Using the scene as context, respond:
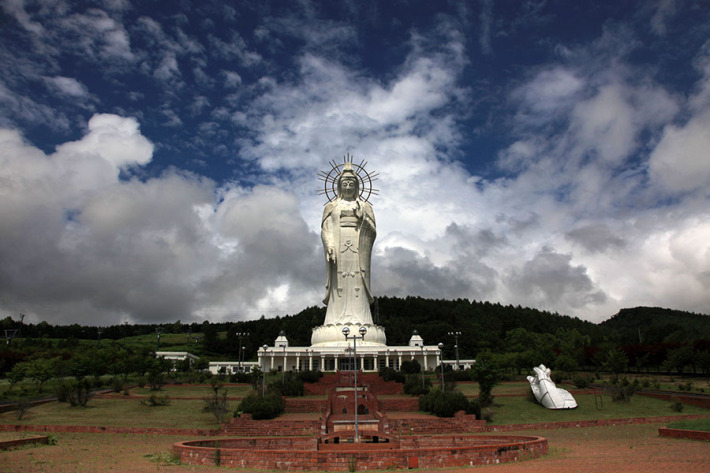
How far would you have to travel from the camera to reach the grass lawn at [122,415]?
65.2 ft

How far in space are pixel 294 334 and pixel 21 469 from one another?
49.7 metres

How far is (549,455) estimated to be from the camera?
12258 millimetres

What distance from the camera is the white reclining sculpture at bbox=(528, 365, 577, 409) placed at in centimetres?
Result: 2223

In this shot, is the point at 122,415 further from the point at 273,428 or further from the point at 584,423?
the point at 584,423

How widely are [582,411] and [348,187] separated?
23.9 m

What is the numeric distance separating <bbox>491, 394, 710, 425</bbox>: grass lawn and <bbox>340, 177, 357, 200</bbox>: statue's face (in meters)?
21.0

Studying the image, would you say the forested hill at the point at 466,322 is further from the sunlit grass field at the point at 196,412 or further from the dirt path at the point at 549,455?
the dirt path at the point at 549,455

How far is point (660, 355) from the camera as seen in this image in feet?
134

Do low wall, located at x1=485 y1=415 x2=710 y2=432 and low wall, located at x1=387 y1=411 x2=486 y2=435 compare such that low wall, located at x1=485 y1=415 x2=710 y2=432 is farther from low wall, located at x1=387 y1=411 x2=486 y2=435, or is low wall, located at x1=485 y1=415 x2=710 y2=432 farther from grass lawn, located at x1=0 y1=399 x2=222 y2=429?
grass lawn, located at x1=0 y1=399 x2=222 y2=429

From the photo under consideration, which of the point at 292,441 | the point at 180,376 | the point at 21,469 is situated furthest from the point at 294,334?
the point at 21,469

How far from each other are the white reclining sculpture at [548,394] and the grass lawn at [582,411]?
10.1 inches

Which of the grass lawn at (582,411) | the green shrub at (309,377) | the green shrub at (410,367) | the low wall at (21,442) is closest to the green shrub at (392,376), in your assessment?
the green shrub at (309,377)

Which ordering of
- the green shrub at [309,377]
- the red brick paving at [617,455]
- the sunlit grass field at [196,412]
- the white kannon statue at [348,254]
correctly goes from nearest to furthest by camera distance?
the red brick paving at [617,455], the sunlit grass field at [196,412], the green shrub at [309,377], the white kannon statue at [348,254]

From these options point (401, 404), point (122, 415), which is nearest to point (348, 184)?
point (401, 404)
